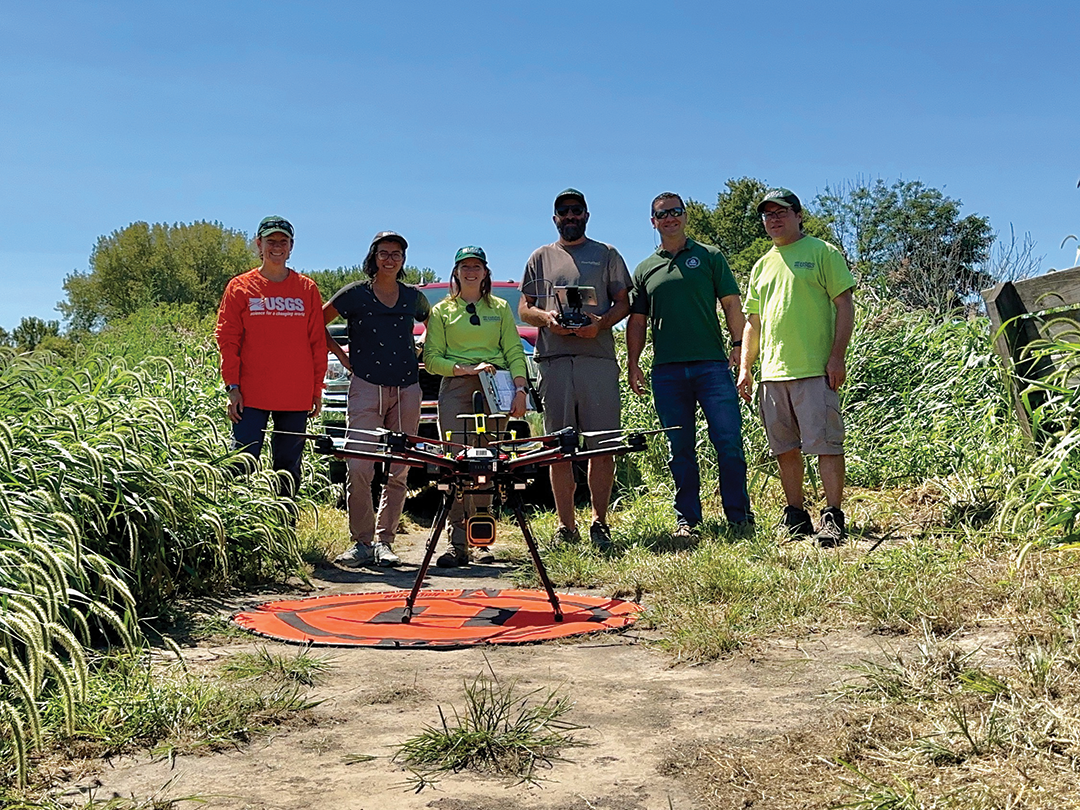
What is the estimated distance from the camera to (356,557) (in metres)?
6.95

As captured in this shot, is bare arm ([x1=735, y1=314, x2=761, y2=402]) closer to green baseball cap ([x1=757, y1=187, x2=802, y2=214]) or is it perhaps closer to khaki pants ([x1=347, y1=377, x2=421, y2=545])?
green baseball cap ([x1=757, y1=187, x2=802, y2=214])

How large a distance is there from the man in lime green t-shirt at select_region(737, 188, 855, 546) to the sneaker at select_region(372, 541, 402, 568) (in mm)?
2266

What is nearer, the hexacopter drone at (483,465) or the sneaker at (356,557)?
the hexacopter drone at (483,465)

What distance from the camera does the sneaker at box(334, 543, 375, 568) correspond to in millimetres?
6930

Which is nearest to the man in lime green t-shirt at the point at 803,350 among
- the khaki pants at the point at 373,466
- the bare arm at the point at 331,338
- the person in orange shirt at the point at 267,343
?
the khaki pants at the point at 373,466

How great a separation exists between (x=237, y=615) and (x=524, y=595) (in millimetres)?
1366

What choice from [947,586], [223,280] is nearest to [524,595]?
[947,586]

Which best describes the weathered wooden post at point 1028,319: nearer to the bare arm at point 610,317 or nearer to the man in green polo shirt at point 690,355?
the man in green polo shirt at point 690,355

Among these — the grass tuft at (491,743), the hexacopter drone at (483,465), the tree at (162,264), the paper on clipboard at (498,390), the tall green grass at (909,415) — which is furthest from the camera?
the tree at (162,264)

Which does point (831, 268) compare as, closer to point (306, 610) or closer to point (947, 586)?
point (947, 586)

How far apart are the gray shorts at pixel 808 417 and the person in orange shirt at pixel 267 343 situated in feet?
8.84

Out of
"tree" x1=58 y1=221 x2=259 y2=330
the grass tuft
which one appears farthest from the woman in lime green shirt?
"tree" x1=58 y1=221 x2=259 y2=330

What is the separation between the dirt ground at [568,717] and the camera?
2783mm

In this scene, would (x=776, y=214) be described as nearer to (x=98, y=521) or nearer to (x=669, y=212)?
(x=669, y=212)
